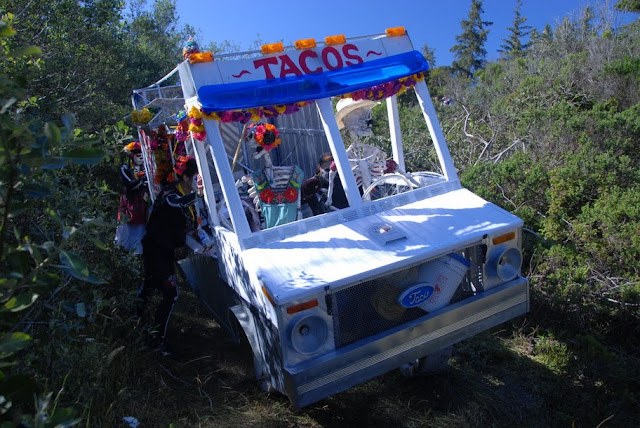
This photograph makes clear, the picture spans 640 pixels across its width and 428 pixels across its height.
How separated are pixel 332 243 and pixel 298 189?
1127mm

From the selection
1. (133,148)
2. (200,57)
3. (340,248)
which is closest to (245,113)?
(200,57)

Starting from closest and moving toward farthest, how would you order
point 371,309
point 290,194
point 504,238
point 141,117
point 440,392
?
point 371,309, point 504,238, point 440,392, point 290,194, point 141,117

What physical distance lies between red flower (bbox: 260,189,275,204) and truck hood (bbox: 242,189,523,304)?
805mm

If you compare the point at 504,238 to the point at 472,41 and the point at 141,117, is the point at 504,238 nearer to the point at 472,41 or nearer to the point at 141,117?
the point at 141,117

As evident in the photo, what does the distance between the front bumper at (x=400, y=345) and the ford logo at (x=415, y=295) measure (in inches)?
4.8

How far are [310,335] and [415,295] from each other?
2.48ft

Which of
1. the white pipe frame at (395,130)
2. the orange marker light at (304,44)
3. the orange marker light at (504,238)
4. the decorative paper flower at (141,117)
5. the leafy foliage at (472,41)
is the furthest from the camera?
the leafy foliage at (472,41)

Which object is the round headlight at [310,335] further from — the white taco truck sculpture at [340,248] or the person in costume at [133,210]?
the person in costume at [133,210]

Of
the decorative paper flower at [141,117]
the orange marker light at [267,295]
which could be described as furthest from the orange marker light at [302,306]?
the decorative paper flower at [141,117]

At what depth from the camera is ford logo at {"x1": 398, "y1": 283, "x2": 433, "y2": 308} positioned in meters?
3.51

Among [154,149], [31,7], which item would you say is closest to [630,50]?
[154,149]

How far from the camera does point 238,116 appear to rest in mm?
4012

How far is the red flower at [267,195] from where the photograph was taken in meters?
4.72

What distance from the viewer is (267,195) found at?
473 cm
